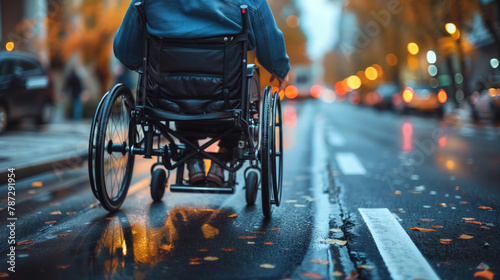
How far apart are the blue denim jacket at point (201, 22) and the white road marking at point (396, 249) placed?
149 cm

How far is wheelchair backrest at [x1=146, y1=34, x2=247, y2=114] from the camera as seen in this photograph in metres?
4.21

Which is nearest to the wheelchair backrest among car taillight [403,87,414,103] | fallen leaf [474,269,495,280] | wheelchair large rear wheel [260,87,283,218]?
wheelchair large rear wheel [260,87,283,218]

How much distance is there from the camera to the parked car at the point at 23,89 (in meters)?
12.4

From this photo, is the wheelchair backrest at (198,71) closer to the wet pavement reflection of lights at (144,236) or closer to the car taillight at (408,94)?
the wet pavement reflection of lights at (144,236)

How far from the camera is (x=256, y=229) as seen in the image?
13.4 ft

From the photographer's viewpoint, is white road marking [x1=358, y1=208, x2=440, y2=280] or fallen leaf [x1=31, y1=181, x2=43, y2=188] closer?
white road marking [x1=358, y1=208, x2=440, y2=280]

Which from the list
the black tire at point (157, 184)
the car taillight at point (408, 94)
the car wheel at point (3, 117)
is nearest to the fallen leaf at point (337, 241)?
the black tire at point (157, 184)

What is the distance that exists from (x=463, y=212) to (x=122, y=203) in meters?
2.79

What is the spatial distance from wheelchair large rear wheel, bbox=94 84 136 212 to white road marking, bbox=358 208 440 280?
6.33 ft

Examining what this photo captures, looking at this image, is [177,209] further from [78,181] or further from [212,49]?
[78,181]

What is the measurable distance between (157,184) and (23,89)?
9276 mm

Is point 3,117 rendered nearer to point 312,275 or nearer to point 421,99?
point 312,275

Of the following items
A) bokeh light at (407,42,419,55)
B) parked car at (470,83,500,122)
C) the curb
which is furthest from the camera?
bokeh light at (407,42,419,55)

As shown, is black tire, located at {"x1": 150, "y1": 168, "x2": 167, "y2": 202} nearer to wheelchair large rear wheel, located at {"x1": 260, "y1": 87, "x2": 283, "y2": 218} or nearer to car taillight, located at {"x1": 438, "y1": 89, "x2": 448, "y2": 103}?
wheelchair large rear wheel, located at {"x1": 260, "y1": 87, "x2": 283, "y2": 218}
